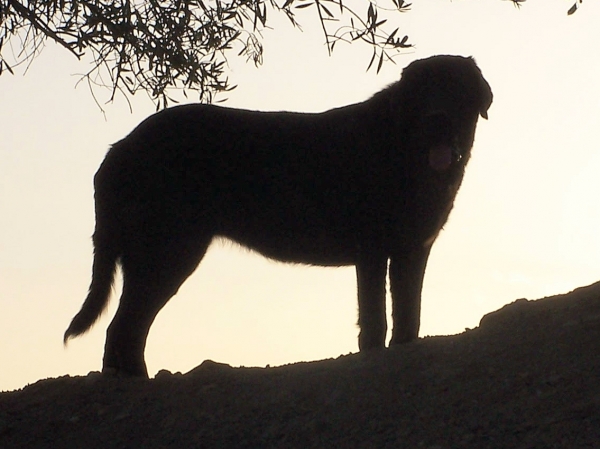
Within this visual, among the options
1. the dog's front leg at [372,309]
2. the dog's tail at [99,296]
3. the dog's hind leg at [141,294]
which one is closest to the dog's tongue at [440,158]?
the dog's front leg at [372,309]

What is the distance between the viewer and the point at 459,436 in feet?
14.4

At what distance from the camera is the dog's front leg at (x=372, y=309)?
247 inches

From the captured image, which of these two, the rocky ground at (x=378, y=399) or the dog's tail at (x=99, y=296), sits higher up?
the dog's tail at (x=99, y=296)

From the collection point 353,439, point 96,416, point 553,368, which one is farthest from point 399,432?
point 96,416

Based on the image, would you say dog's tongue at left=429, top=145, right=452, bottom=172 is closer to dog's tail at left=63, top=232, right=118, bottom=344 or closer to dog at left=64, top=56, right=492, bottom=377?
dog at left=64, top=56, right=492, bottom=377

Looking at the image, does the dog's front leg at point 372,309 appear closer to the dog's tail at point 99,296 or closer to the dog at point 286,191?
the dog at point 286,191

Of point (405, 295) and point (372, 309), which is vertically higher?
point (405, 295)

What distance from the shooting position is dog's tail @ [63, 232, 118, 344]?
667cm

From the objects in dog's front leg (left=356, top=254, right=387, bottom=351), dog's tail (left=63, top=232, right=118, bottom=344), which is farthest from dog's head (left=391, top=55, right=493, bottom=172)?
dog's tail (left=63, top=232, right=118, bottom=344)

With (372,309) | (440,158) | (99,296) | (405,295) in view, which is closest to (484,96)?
(440,158)

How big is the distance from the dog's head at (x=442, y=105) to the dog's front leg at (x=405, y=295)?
655 mm

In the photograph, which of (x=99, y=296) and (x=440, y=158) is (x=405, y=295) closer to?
(x=440, y=158)

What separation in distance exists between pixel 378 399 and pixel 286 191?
83.3 inches

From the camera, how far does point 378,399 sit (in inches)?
197
